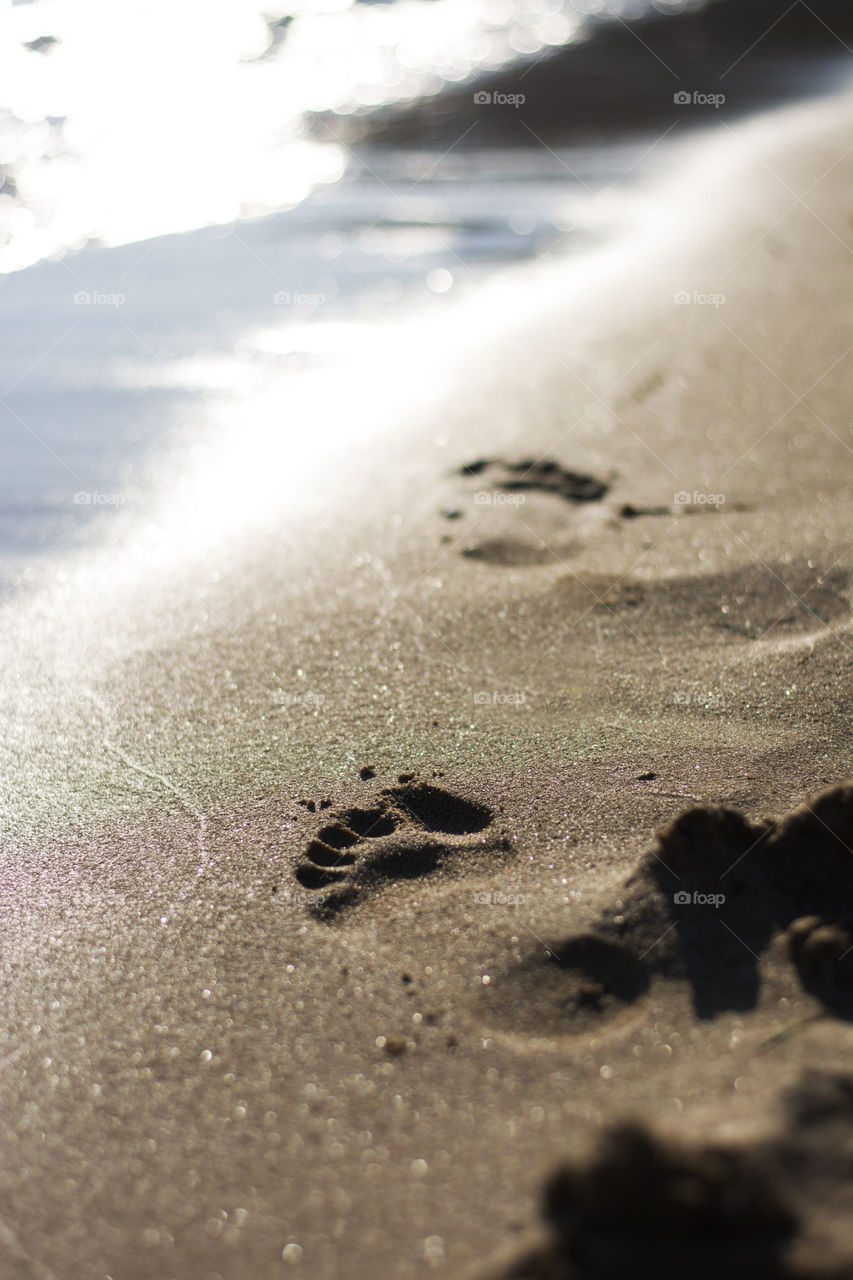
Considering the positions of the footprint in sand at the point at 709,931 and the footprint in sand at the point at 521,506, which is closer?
the footprint in sand at the point at 709,931

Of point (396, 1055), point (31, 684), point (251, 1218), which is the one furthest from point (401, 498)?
point (251, 1218)

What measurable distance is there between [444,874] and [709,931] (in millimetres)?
427

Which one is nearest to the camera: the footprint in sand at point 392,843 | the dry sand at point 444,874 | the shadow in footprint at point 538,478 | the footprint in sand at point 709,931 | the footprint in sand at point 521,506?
the dry sand at point 444,874

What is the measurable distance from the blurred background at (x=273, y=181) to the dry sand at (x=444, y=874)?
812 millimetres

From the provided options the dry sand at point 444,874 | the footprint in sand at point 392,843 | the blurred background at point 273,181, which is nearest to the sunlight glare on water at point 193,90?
the blurred background at point 273,181

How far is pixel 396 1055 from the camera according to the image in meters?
1.43

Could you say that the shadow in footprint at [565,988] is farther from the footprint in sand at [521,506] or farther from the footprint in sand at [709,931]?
the footprint in sand at [521,506]

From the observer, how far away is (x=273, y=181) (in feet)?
25.8

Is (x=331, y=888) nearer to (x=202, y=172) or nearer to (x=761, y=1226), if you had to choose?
(x=761, y=1226)

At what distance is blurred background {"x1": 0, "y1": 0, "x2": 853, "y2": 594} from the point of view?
157 inches

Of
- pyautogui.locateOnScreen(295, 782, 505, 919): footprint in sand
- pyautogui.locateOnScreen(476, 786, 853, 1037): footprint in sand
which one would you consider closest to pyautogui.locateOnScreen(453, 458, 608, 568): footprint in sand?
pyautogui.locateOnScreen(295, 782, 505, 919): footprint in sand

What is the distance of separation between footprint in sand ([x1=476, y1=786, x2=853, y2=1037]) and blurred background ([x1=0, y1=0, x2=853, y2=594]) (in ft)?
6.34

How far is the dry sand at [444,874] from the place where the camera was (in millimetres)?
1220

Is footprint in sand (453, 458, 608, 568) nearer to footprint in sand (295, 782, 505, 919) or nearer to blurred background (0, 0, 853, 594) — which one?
blurred background (0, 0, 853, 594)
